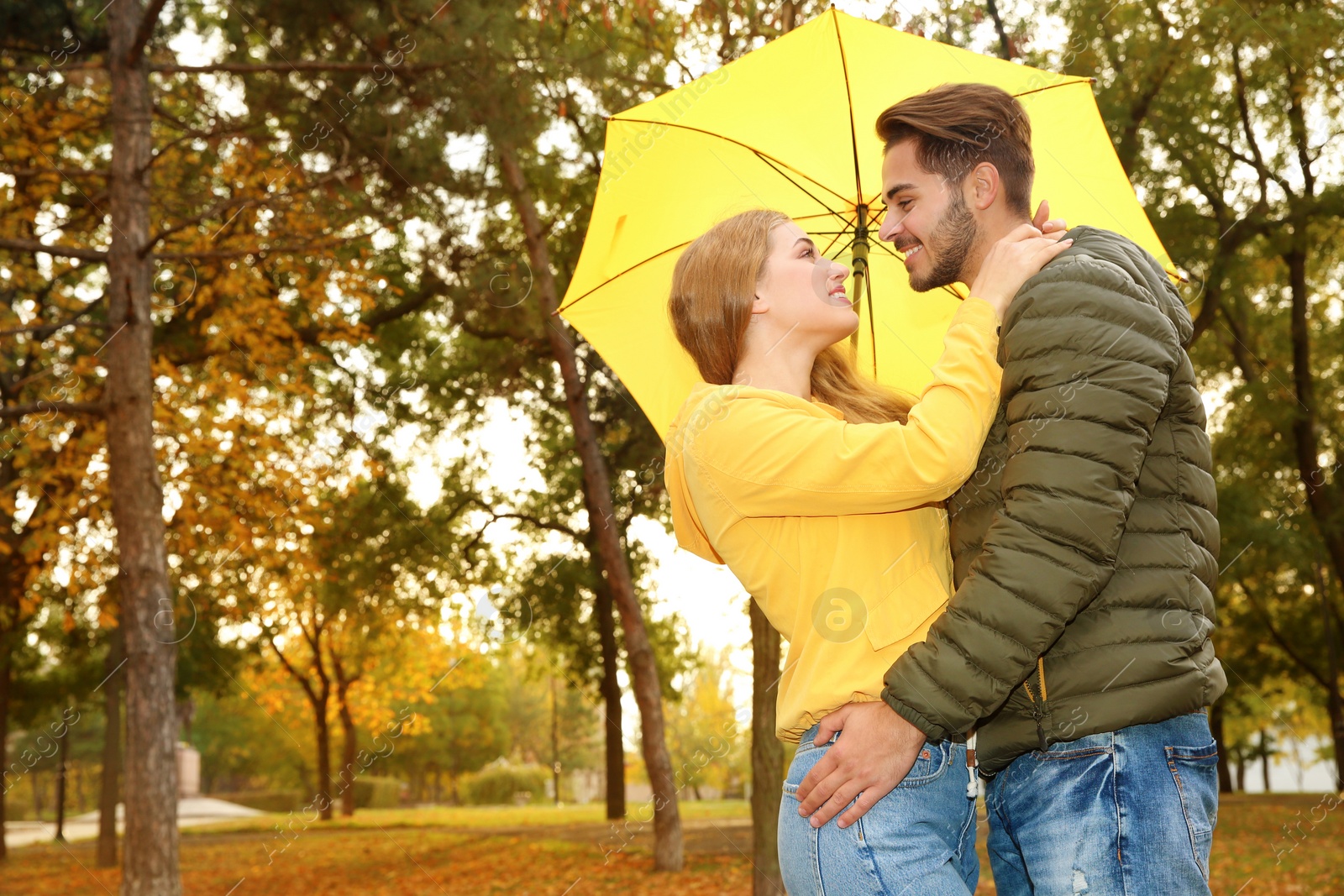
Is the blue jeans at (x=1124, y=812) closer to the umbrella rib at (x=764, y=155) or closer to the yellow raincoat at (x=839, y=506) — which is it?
the yellow raincoat at (x=839, y=506)

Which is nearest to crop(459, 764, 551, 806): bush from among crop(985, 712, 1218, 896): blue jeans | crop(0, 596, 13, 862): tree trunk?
crop(0, 596, 13, 862): tree trunk

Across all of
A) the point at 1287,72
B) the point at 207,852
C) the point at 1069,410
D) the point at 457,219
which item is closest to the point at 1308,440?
the point at 1287,72

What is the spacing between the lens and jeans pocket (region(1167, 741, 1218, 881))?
183cm

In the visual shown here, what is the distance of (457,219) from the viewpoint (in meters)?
13.3

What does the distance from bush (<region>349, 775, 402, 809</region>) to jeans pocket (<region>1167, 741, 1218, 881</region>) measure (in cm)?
4065

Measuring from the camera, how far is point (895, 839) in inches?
73.0

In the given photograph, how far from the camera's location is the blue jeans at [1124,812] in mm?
1798

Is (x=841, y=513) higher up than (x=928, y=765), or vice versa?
(x=841, y=513)

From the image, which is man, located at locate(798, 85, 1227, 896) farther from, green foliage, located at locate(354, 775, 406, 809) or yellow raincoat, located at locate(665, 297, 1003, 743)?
green foliage, located at locate(354, 775, 406, 809)

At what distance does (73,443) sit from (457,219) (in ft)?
16.7

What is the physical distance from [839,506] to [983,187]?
81 cm

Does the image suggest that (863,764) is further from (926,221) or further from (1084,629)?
(926,221)

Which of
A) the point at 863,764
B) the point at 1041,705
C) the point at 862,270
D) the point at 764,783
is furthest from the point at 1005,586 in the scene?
the point at 764,783

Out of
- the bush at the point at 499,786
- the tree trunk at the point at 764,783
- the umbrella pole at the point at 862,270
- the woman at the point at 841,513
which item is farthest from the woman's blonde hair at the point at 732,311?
the bush at the point at 499,786
